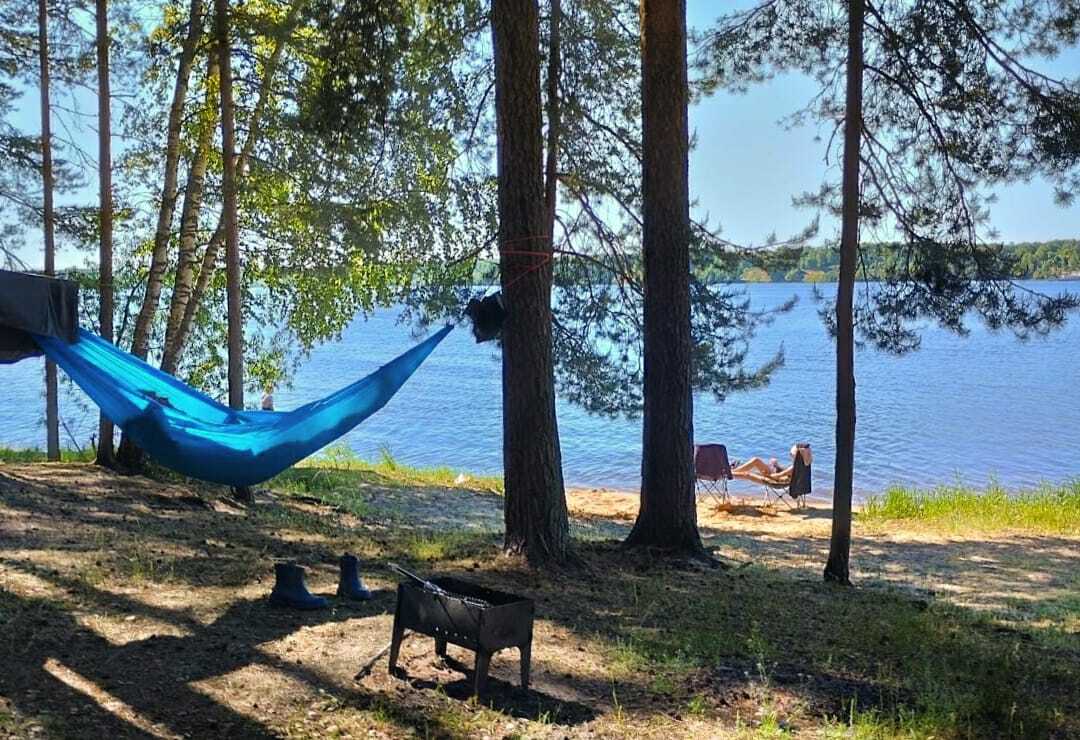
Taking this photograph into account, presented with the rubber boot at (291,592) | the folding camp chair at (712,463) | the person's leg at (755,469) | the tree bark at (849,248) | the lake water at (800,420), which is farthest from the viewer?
the lake water at (800,420)

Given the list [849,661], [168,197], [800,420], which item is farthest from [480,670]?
[800,420]

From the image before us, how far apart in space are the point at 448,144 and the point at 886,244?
295cm

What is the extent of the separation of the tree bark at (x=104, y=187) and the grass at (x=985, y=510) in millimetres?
6515

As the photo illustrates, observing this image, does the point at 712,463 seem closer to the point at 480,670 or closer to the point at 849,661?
the point at 849,661

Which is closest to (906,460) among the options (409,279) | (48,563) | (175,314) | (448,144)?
(409,279)

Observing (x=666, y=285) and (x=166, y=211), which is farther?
(x=166, y=211)

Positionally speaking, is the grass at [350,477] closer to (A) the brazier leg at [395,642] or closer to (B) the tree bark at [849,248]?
(B) the tree bark at [849,248]

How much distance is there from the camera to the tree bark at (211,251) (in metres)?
6.22

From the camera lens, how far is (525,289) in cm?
418

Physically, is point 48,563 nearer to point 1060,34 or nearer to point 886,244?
point 886,244

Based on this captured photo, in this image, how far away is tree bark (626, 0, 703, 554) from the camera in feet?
16.2

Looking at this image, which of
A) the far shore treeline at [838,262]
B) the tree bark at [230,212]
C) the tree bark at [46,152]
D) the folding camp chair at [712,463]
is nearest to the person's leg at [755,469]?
the folding camp chair at [712,463]

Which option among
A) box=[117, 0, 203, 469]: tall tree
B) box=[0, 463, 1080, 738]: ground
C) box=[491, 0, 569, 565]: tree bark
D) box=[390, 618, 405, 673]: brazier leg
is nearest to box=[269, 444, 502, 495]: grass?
box=[117, 0, 203, 469]: tall tree

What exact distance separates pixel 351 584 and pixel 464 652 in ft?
2.51
